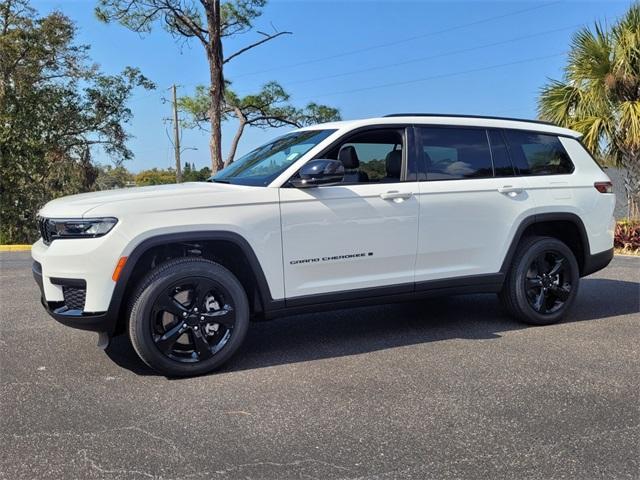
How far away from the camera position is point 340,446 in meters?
2.92

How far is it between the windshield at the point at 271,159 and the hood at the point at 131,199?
9.6 inches

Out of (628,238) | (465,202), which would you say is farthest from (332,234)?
(628,238)

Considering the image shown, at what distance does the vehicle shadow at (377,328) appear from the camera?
173 inches

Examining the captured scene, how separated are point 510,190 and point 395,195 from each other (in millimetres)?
1182

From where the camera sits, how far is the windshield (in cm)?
435

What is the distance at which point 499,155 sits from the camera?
16.6 ft

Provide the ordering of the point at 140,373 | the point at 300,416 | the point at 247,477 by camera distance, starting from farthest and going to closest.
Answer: the point at 140,373
the point at 300,416
the point at 247,477

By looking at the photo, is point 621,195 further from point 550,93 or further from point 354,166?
point 354,166

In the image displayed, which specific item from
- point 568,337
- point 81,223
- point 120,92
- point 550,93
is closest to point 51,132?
point 120,92

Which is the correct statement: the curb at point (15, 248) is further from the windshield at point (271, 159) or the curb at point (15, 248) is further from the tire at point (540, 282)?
the tire at point (540, 282)

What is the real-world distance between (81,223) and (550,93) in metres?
10.8

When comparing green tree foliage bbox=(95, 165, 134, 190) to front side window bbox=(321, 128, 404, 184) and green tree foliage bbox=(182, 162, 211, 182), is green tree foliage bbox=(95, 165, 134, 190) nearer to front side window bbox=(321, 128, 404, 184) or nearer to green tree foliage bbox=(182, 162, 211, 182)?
green tree foliage bbox=(182, 162, 211, 182)

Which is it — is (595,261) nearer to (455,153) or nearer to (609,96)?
(455,153)

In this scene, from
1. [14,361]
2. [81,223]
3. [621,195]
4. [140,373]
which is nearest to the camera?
[81,223]
